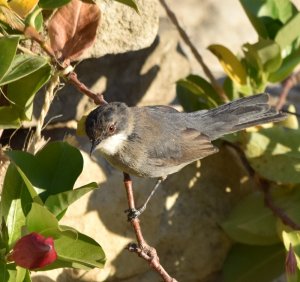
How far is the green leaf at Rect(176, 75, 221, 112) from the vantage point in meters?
4.38

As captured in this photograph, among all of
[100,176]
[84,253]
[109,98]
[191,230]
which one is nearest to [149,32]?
[109,98]

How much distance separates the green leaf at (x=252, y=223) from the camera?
4.15 meters

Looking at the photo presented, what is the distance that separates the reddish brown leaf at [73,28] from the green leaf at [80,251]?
895mm

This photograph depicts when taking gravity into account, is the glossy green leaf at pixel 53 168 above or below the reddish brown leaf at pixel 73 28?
below

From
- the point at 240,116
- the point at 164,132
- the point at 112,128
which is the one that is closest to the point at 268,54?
the point at 240,116

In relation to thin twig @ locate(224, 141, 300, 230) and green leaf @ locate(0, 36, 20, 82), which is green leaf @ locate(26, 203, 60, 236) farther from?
thin twig @ locate(224, 141, 300, 230)

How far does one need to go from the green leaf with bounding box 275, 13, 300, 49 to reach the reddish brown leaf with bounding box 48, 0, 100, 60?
116cm

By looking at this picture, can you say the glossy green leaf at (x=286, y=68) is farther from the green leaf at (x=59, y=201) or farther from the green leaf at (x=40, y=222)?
the green leaf at (x=40, y=222)

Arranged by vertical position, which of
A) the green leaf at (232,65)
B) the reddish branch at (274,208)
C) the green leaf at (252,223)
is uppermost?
the green leaf at (232,65)

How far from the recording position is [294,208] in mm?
4141

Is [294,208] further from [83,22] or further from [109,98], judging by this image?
[83,22]

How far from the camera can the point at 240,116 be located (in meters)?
4.20

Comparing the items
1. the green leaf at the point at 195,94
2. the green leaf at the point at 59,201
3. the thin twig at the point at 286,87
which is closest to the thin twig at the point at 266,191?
the green leaf at the point at 195,94

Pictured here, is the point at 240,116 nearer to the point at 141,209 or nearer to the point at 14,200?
the point at 141,209
